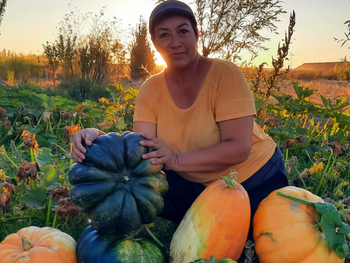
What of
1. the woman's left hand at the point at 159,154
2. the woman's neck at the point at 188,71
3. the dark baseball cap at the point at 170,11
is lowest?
the woman's left hand at the point at 159,154

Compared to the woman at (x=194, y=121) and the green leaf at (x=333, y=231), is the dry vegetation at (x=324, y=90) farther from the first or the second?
the green leaf at (x=333, y=231)

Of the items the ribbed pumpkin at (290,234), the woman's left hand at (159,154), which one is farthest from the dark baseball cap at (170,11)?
the ribbed pumpkin at (290,234)

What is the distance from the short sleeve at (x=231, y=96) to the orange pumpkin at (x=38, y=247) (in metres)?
1.11

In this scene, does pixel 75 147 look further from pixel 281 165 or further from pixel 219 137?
pixel 281 165

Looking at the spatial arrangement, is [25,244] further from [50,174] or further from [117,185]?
[50,174]

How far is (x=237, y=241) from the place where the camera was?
6.01ft

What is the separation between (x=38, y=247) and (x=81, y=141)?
1.88ft

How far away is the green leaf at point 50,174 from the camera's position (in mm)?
2477

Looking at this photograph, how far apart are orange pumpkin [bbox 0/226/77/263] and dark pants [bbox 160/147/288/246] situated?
30.6 inches

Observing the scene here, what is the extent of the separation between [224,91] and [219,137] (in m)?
0.29

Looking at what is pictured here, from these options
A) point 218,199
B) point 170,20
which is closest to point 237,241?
point 218,199

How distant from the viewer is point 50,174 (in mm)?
2498

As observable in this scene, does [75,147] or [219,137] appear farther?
[219,137]

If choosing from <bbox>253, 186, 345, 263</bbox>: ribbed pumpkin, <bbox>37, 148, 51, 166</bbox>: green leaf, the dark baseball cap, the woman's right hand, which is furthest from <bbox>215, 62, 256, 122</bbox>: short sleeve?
<bbox>37, 148, 51, 166</bbox>: green leaf
